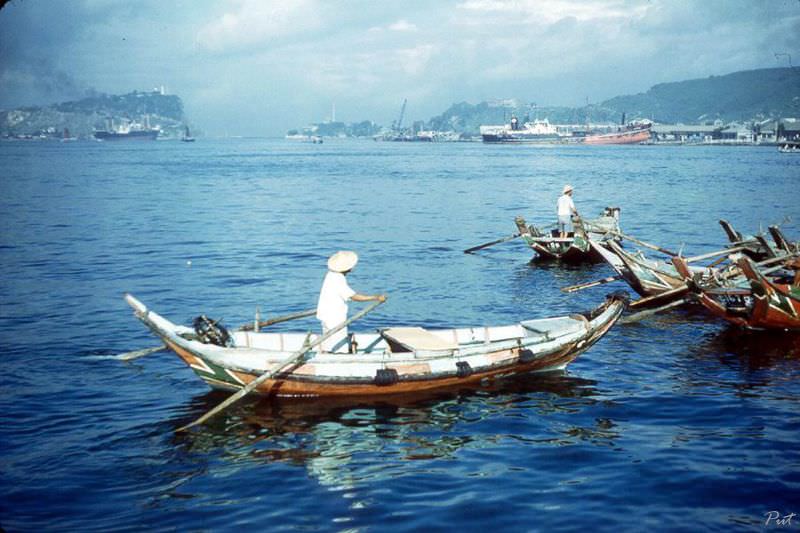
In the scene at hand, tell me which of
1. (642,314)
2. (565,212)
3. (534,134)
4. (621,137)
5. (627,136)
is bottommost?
(642,314)

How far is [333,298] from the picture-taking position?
12.0 m

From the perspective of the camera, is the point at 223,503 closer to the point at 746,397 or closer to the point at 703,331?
the point at 746,397

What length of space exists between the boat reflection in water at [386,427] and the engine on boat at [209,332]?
1.17 m

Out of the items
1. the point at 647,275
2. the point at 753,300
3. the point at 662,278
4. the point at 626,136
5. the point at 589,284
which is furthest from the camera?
the point at 626,136

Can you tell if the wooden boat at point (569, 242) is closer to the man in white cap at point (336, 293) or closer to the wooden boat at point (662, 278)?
the wooden boat at point (662, 278)

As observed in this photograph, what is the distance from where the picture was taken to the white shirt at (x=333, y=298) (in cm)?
1192

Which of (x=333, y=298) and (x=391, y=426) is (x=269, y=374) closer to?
(x=333, y=298)

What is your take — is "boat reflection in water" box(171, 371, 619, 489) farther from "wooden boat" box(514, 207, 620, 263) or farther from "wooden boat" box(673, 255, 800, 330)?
"wooden boat" box(514, 207, 620, 263)

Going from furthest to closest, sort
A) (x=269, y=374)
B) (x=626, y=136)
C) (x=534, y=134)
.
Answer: (x=534, y=134), (x=626, y=136), (x=269, y=374)

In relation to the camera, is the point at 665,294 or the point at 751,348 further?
the point at 665,294

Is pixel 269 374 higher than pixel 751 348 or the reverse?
higher

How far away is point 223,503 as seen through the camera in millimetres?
8844

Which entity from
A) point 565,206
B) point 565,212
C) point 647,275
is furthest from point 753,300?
point 565,212

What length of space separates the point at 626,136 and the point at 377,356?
182m
